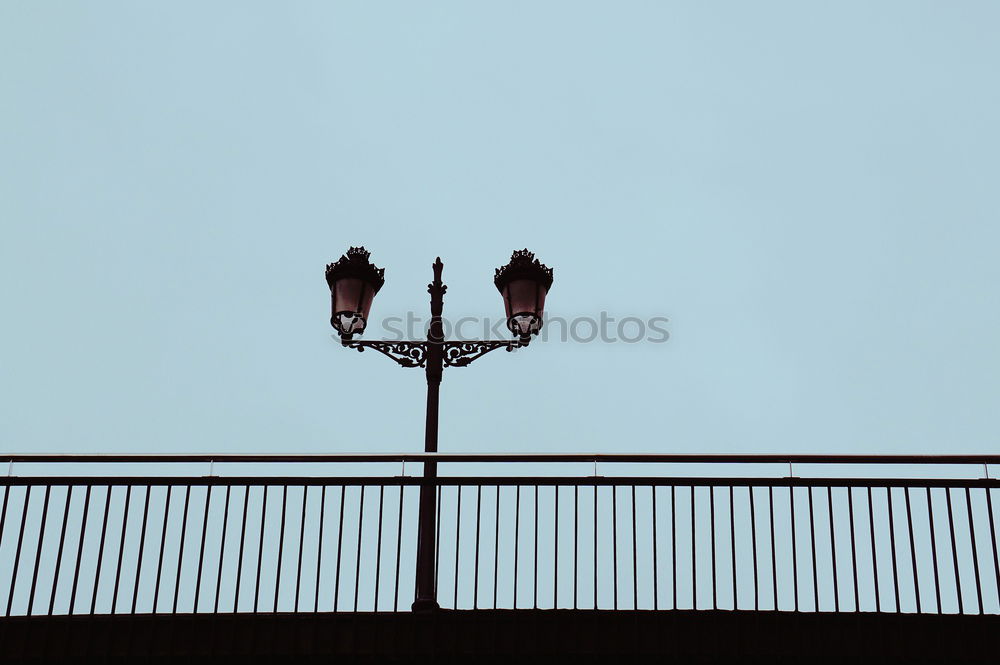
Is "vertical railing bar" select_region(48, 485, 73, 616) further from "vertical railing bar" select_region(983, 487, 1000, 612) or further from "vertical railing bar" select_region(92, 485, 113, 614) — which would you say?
"vertical railing bar" select_region(983, 487, 1000, 612)

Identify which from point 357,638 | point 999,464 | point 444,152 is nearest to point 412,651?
point 357,638

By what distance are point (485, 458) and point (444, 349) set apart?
1298 mm

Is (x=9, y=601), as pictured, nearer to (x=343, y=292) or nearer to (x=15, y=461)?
(x=15, y=461)

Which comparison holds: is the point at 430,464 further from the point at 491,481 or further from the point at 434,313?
the point at 434,313

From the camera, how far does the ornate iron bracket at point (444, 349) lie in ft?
28.7

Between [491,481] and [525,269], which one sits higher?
[525,269]

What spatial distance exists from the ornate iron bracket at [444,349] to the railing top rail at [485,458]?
3.72 ft

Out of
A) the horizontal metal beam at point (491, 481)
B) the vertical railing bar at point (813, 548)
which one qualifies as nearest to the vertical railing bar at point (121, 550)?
the horizontal metal beam at point (491, 481)

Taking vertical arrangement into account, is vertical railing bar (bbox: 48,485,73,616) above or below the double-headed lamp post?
below

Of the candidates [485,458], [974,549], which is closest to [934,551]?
[974,549]

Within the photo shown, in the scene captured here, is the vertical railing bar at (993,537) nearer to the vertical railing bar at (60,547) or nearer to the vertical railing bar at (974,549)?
the vertical railing bar at (974,549)

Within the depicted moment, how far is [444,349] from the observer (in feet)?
28.8

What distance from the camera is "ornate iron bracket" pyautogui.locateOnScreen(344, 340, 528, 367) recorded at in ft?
28.7

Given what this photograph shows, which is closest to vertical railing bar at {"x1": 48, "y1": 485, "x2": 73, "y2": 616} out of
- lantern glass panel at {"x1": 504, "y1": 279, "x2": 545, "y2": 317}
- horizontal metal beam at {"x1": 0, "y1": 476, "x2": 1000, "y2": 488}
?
horizontal metal beam at {"x1": 0, "y1": 476, "x2": 1000, "y2": 488}
